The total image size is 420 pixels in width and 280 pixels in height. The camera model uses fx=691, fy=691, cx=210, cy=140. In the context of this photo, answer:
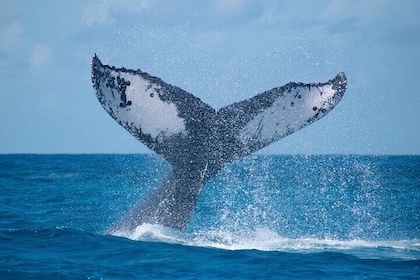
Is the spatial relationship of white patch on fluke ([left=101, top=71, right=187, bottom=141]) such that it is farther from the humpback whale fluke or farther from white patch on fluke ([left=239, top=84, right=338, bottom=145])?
white patch on fluke ([left=239, top=84, right=338, bottom=145])

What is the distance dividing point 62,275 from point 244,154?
276cm

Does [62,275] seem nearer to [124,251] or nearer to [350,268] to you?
[124,251]

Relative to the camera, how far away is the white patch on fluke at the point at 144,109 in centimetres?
821

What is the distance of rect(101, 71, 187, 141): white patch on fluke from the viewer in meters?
8.21

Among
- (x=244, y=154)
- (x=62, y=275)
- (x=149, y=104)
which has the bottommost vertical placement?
(x=62, y=275)

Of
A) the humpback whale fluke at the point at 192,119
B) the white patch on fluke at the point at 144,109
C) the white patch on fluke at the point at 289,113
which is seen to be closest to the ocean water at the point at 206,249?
the humpback whale fluke at the point at 192,119

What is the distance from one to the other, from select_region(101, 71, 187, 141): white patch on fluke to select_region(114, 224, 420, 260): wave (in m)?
1.63

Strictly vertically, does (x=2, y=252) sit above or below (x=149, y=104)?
below

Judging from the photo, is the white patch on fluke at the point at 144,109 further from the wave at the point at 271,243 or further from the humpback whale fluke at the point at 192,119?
the wave at the point at 271,243

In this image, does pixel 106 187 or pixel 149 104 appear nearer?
pixel 149 104

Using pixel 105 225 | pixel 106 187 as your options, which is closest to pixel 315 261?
pixel 105 225

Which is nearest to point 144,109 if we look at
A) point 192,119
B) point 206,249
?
point 192,119

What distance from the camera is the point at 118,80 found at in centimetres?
820

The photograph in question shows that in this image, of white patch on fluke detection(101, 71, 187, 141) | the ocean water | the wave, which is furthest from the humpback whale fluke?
the ocean water
